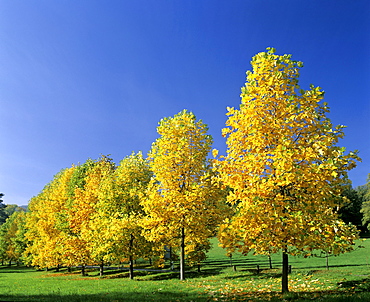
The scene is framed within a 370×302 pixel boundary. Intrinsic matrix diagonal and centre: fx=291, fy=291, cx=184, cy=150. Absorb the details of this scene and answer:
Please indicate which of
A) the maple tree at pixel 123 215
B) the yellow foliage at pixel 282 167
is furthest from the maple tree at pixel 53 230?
the yellow foliage at pixel 282 167

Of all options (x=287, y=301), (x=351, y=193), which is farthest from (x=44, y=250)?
(x=351, y=193)

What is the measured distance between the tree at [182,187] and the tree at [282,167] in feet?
27.5

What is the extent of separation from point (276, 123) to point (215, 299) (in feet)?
24.9

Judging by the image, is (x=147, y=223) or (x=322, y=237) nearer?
(x=322, y=237)

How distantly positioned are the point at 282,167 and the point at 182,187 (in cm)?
1202

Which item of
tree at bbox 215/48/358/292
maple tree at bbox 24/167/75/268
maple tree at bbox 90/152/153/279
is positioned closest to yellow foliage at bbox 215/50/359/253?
tree at bbox 215/48/358/292

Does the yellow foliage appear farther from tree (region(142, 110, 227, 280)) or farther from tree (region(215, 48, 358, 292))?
tree (region(142, 110, 227, 280))

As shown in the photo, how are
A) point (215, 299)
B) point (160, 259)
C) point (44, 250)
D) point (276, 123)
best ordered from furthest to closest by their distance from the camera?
point (44, 250), point (160, 259), point (215, 299), point (276, 123)

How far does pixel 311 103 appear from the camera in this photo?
1120 cm

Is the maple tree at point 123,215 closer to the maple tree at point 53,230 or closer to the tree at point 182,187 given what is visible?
the tree at point 182,187

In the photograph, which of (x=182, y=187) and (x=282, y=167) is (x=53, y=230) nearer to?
(x=182, y=187)

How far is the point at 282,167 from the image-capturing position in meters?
9.55

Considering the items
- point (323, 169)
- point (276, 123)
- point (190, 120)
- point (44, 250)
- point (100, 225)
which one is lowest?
point (44, 250)

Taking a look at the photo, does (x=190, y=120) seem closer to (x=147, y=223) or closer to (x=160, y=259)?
(x=147, y=223)
